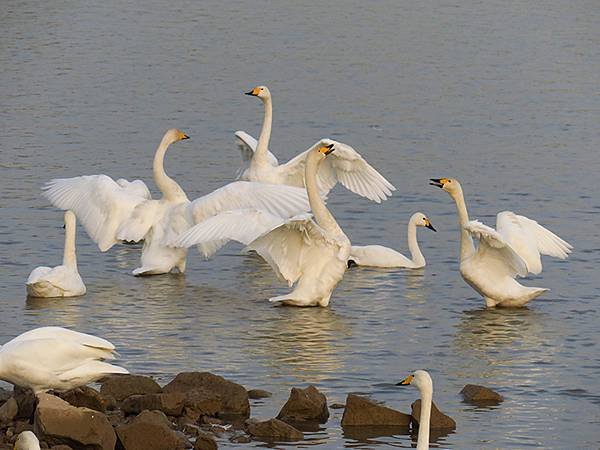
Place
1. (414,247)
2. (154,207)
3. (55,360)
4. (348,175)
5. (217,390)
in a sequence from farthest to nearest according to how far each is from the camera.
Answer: (348,175), (414,247), (154,207), (217,390), (55,360)

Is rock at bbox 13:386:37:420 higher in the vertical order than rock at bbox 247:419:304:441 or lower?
higher

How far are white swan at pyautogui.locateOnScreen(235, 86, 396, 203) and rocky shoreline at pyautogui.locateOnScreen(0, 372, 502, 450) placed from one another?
629 centimetres

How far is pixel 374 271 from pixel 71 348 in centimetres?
613

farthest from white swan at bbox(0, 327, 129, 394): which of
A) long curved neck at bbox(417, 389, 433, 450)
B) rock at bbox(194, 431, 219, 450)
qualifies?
long curved neck at bbox(417, 389, 433, 450)

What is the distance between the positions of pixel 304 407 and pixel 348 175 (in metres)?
7.15

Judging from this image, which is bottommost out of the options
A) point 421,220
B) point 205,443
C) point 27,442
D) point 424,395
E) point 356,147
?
point 205,443

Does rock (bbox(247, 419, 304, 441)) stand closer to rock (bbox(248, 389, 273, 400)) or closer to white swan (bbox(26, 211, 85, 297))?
rock (bbox(248, 389, 273, 400))

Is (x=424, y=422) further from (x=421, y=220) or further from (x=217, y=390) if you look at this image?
(x=421, y=220)

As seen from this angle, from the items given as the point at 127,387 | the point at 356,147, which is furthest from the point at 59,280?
the point at 356,147

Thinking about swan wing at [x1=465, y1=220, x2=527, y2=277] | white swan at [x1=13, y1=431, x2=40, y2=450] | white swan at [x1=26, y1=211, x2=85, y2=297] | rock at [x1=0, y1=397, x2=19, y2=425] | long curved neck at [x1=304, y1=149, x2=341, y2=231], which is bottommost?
rock at [x1=0, y1=397, x2=19, y2=425]

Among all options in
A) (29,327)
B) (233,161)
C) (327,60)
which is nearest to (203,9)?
(327,60)

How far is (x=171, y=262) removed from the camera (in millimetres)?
15250

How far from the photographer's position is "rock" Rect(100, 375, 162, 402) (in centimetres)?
1037

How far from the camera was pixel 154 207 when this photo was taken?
51.6ft
